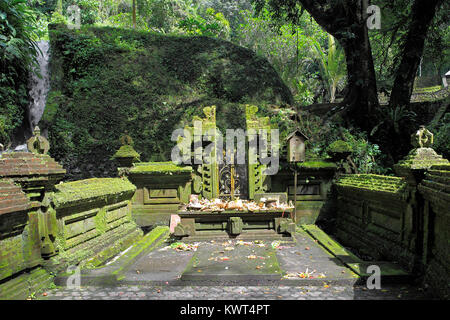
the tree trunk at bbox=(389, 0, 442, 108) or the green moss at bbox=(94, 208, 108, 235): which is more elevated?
the tree trunk at bbox=(389, 0, 442, 108)

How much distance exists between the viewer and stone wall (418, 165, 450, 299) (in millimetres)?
4242

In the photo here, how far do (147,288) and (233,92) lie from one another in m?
14.2

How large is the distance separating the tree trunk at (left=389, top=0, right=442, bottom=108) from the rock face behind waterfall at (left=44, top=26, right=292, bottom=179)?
19.1 ft

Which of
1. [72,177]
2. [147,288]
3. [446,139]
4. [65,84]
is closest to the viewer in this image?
[147,288]

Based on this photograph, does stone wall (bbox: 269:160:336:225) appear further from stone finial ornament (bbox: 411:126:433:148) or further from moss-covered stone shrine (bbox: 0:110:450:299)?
stone finial ornament (bbox: 411:126:433:148)

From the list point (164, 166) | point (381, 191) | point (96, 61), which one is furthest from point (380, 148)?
point (96, 61)

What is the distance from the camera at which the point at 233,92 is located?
58.8 ft

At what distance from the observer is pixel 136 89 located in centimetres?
1738

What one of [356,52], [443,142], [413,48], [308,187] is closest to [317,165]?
[308,187]

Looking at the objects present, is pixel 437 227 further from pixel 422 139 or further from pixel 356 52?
pixel 356 52

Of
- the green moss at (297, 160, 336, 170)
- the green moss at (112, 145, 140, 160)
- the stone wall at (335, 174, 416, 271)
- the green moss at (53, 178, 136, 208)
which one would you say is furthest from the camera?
the green moss at (112, 145, 140, 160)

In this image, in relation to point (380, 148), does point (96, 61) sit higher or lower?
higher

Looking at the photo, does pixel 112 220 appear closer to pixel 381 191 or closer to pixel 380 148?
pixel 381 191

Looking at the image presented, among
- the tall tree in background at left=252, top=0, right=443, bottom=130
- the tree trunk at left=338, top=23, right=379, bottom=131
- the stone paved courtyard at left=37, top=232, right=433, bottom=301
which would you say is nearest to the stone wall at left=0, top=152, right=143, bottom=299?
the stone paved courtyard at left=37, top=232, right=433, bottom=301
